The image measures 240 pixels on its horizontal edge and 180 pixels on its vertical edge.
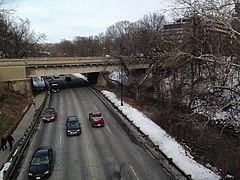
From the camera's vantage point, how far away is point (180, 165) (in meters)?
18.1

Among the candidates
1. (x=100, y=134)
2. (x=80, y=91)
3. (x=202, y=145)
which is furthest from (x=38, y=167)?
(x=80, y=91)

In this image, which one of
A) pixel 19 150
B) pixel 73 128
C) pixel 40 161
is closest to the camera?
pixel 40 161

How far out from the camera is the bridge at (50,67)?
40.3 meters

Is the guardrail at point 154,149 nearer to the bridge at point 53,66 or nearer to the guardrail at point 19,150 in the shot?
the bridge at point 53,66

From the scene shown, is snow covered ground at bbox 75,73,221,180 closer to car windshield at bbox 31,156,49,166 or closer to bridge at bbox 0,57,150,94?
bridge at bbox 0,57,150,94

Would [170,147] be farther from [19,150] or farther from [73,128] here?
[19,150]

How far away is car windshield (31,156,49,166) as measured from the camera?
17375 mm

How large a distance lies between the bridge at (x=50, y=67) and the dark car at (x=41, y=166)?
18.3 meters

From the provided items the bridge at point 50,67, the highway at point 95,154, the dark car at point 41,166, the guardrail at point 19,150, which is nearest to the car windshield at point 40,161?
the dark car at point 41,166

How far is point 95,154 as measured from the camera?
20344mm

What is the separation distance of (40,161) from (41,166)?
1.95ft

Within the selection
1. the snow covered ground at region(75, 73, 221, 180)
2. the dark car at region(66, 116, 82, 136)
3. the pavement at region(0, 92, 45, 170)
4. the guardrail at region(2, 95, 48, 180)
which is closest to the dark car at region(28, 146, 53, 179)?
the guardrail at region(2, 95, 48, 180)

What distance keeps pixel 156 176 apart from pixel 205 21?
10.3m

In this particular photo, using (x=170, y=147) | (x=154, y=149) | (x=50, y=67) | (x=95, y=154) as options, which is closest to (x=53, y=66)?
(x=50, y=67)
